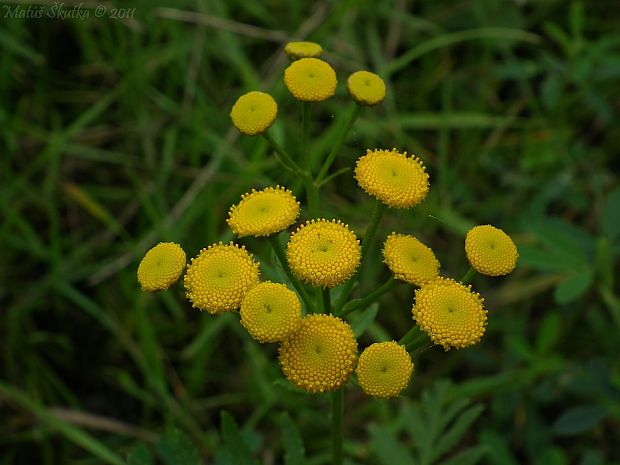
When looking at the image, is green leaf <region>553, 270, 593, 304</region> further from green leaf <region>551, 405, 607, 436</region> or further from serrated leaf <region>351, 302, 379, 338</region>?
serrated leaf <region>351, 302, 379, 338</region>

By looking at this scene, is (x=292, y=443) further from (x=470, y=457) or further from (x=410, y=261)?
(x=410, y=261)

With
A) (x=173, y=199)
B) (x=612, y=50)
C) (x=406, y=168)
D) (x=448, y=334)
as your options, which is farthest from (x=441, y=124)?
(x=448, y=334)

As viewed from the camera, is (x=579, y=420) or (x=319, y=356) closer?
(x=319, y=356)

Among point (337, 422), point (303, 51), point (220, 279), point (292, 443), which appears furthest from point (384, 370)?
point (303, 51)

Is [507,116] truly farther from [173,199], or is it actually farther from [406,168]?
[406,168]

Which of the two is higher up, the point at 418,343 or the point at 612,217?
the point at 418,343

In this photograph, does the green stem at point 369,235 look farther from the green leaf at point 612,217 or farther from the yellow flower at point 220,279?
the green leaf at point 612,217

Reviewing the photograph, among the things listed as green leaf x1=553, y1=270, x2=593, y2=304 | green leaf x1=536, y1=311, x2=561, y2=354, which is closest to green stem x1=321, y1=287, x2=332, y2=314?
green leaf x1=553, y1=270, x2=593, y2=304
